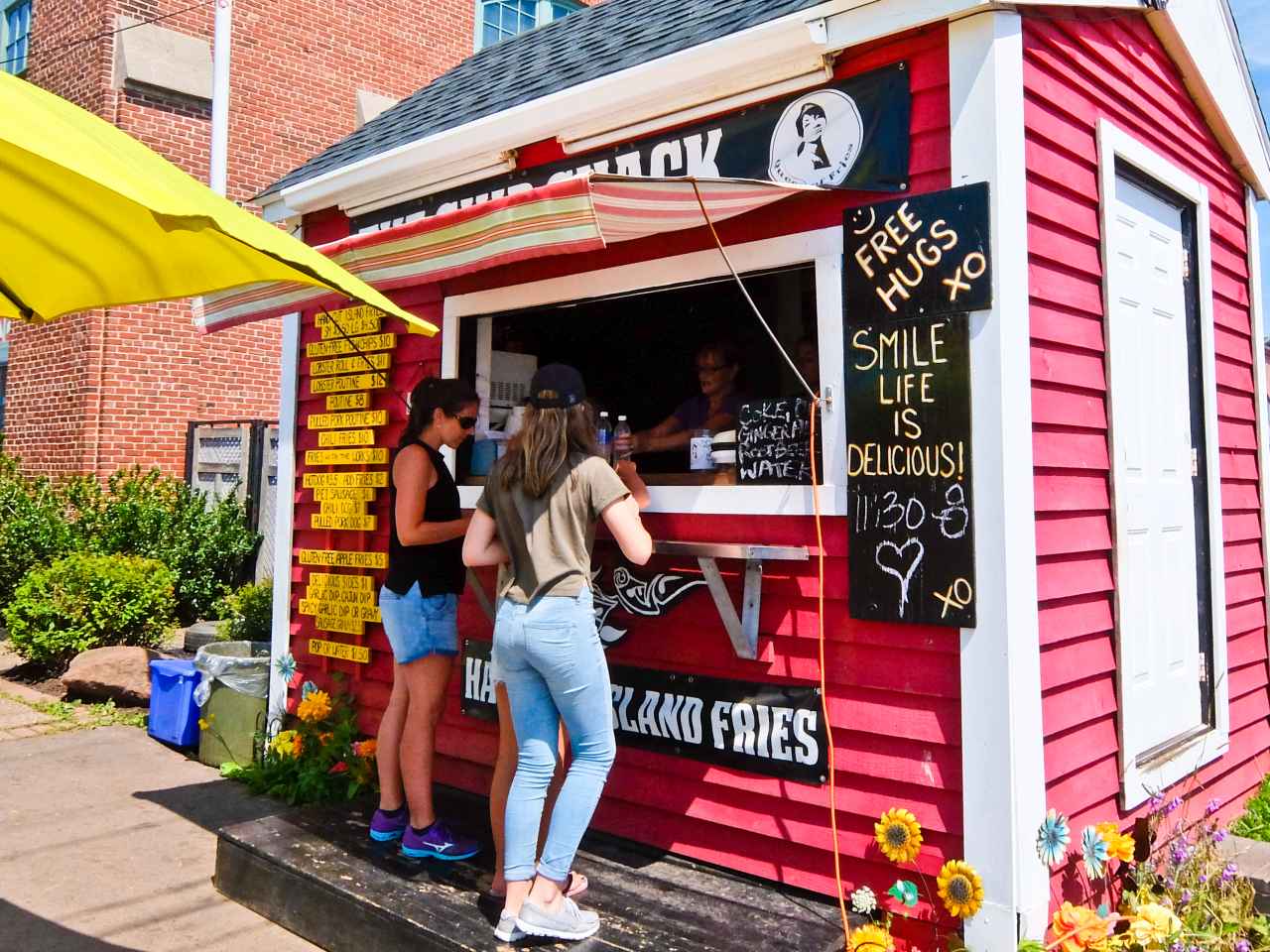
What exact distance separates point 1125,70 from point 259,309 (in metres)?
3.81

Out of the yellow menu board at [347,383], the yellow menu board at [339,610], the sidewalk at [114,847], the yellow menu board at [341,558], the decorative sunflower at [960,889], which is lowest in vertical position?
the sidewalk at [114,847]

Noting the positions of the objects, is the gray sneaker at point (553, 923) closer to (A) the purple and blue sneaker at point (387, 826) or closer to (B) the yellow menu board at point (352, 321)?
(A) the purple and blue sneaker at point (387, 826)

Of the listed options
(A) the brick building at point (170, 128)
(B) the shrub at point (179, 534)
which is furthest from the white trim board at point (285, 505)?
(A) the brick building at point (170, 128)

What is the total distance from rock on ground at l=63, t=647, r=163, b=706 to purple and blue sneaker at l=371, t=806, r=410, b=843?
4.12m

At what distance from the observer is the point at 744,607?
3875 millimetres

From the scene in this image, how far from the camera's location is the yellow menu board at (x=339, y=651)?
5508 millimetres

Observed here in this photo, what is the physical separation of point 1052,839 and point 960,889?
1.12ft

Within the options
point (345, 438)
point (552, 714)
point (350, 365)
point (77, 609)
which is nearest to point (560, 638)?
point (552, 714)

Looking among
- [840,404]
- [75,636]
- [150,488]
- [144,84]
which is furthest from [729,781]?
[144,84]

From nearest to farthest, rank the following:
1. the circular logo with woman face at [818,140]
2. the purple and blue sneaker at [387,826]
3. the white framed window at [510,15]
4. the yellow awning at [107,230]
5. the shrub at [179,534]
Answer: the yellow awning at [107,230] → the circular logo with woman face at [818,140] → the purple and blue sneaker at [387,826] → the shrub at [179,534] → the white framed window at [510,15]

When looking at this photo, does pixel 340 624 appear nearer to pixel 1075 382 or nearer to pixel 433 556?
pixel 433 556

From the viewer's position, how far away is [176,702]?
21.3 ft

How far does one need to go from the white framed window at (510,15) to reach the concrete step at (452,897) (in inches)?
515

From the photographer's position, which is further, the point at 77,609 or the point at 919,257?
the point at 77,609
